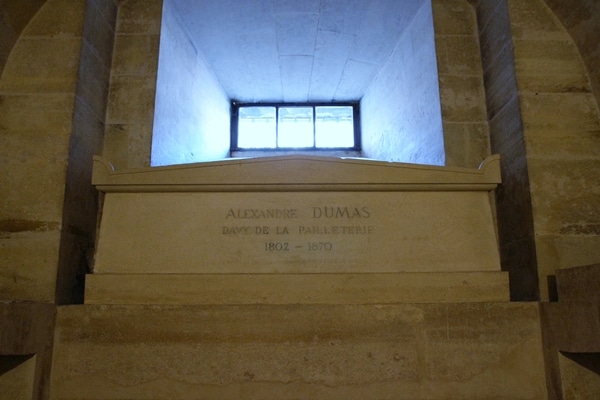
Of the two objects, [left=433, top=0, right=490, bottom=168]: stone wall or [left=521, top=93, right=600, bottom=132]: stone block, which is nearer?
[left=521, top=93, right=600, bottom=132]: stone block

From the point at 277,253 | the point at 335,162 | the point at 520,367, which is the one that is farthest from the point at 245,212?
the point at 520,367

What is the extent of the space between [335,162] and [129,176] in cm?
103

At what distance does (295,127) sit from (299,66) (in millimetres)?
671

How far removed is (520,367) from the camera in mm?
2234

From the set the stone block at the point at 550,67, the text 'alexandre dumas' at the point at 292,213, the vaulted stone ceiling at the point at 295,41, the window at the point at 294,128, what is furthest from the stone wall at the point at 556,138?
the window at the point at 294,128

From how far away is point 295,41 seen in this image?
411cm

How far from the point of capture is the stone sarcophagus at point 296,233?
92.5 inches

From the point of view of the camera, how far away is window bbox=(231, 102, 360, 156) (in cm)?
483

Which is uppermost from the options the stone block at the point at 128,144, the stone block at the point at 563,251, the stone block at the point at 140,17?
the stone block at the point at 140,17

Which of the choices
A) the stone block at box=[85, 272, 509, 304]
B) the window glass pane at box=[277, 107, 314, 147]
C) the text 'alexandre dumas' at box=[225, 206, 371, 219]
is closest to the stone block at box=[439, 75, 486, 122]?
the text 'alexandre dumas' at box=[225, 206, 371, 219]

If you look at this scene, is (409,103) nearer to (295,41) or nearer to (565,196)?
(295,41)

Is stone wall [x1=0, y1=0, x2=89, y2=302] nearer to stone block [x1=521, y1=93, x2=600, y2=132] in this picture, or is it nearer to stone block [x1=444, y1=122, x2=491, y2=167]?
stone block [x1=444, y1=122, x2=491, y2=167]

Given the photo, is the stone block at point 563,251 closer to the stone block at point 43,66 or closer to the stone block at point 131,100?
the stone block at point 131,100

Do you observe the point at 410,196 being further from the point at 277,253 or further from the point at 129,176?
the point at 129,176
